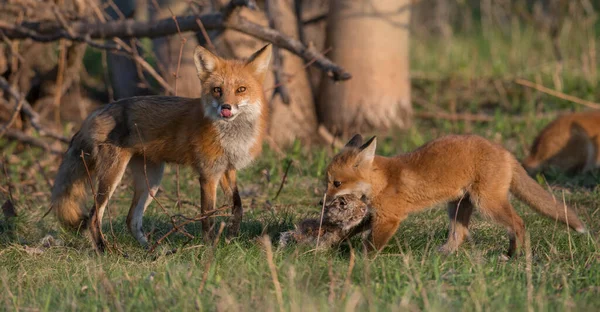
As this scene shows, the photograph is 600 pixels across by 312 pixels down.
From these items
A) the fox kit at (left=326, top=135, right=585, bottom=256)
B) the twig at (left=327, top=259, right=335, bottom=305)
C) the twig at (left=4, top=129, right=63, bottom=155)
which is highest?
the fox kit at (left=326, top=135, right=585, bottom=256)

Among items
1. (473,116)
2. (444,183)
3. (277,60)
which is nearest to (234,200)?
(444,183)

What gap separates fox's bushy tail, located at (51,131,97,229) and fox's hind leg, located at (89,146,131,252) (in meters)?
0.13

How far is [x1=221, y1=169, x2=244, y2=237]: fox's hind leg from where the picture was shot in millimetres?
6038

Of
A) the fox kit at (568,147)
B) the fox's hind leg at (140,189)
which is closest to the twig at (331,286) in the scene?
the fox's hind leg at (140,189)

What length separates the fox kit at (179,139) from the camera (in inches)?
232

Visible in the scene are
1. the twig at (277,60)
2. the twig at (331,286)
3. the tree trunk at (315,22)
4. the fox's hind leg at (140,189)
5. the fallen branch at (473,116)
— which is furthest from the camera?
the fallen branch at (473,116)

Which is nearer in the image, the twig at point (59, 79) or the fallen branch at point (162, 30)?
the fallen branch at point (162, 30)

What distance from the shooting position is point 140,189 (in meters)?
6.53

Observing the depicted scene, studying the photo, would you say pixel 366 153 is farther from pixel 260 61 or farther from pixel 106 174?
pixel 106 174

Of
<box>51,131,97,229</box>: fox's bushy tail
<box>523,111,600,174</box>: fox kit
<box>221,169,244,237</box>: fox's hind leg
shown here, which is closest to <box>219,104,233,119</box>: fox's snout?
<box>221,169,244,237</box>: fox's hind leg

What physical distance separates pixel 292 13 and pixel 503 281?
623cm

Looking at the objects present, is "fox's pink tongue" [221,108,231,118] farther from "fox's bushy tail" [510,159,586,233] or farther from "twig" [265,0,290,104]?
"twig" [265,0,290,104]

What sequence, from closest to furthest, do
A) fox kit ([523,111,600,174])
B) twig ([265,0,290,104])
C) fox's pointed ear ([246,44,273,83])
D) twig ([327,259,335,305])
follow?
twig ([327,259,335,305]) → fox's pointed ear ([246,44,273,83]) → fox kit ([523,111,600,174]) → twig ([265,0,290,104])

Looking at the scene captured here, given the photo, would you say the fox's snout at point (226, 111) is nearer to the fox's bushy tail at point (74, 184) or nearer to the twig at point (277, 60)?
the fox's bushy tail at point (74, 184)
